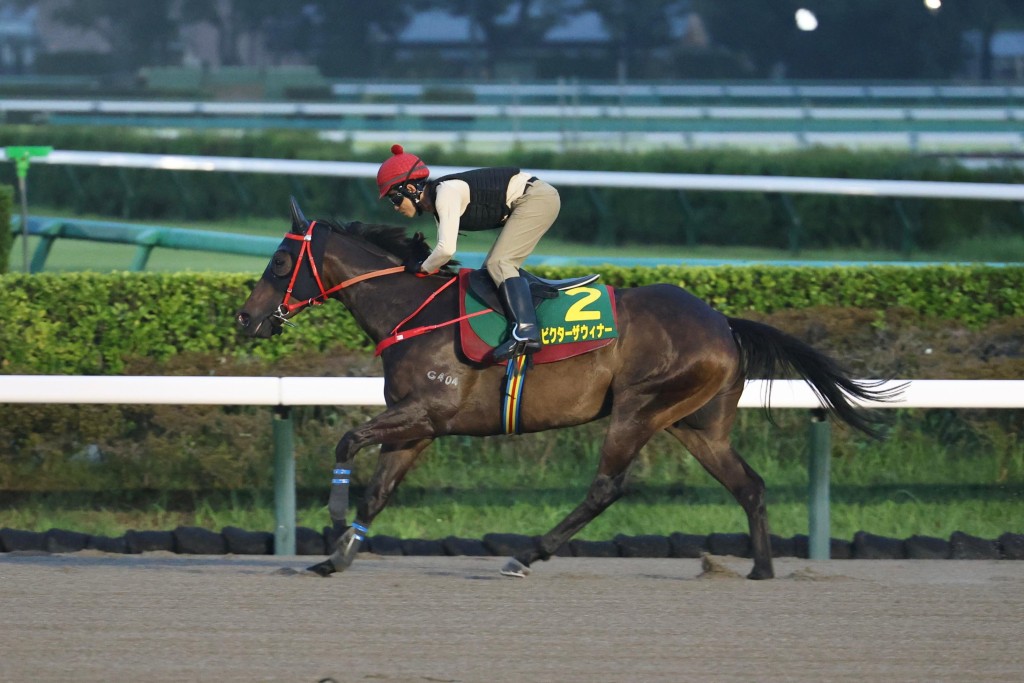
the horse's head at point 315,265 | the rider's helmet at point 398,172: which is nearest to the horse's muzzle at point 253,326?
the horse's head at point 315,265

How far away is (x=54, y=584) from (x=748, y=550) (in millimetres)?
2556

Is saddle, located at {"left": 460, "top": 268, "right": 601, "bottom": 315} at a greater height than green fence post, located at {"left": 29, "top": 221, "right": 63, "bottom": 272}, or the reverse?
green fence post, located at {"left": 29, "top": 221, "right": 63, "bottom": 272}

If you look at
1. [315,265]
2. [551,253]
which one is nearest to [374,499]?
[315,265]

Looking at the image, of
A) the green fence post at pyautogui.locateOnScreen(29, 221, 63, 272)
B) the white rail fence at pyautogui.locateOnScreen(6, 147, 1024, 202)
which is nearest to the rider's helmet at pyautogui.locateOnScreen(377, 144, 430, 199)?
the green fence post at pyautogui.locateOnScreen(29, 221, 63, 272)

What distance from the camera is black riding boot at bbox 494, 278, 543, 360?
4852mm

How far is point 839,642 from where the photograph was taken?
4109 millimetres

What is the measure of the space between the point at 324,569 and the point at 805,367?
74.3 inches

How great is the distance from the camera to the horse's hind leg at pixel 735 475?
16.6 ft

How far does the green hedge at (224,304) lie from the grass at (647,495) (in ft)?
2.67

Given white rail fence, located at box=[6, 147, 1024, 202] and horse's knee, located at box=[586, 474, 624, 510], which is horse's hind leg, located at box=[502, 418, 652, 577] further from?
white rail fence, located at box=[6, 147, 1024, 202]

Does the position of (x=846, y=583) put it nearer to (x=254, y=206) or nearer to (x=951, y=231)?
(x=951, y=231)

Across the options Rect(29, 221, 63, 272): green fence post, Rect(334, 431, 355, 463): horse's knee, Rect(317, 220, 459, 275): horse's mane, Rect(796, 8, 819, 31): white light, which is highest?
Rect(796, 8, 819, 31): white light

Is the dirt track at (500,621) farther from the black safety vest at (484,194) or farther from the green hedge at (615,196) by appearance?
the green hedge at (615,196)

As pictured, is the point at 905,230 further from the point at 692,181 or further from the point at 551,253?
the point at 551,253
